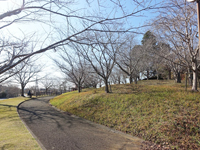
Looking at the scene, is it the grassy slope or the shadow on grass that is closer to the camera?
the grassy slope

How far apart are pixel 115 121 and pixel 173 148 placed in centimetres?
319

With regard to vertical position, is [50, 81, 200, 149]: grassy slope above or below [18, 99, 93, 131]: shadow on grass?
above

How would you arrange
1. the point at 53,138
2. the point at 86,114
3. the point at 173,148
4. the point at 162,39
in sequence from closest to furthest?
the point at 173,148 < the point at 53,138 < the point at 86,114 < the point at 162,39

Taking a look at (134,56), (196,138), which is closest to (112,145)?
(196,138)

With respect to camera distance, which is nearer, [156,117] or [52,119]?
[156,117]

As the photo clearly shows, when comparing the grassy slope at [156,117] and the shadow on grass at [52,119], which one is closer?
the grassy slope at [156,117]

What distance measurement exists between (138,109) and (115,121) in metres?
1.43

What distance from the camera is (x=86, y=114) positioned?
9.35 metres

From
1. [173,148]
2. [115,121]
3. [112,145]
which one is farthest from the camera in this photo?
[115,121]

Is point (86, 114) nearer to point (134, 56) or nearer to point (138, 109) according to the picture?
point (138, 109)

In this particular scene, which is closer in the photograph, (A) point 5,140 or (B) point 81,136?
(A) point 5,140

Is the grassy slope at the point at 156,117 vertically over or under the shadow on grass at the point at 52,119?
over

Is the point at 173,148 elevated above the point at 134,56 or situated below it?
below

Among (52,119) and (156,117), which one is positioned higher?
(156,117)
